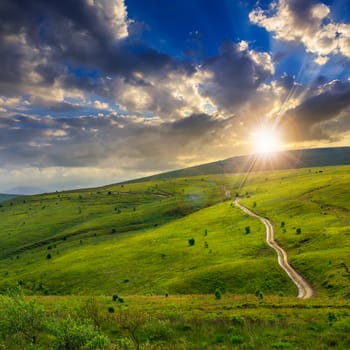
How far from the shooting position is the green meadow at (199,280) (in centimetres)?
2695

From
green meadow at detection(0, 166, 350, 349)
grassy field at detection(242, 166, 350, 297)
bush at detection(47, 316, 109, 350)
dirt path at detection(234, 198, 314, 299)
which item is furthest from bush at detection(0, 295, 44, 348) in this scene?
grassy field at detection(242, 166, 350, 297)

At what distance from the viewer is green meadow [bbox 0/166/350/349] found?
1061 inches

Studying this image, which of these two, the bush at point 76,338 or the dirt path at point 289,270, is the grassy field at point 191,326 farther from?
the dirt path at point 289,270

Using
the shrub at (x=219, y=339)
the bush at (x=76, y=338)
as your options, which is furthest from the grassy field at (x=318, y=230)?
the bush at (x=76, y=338)

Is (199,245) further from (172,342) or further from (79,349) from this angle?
(79,349)

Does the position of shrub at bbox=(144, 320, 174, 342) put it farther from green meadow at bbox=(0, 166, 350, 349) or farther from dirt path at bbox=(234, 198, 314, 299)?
dirt path at bbox=(234, 198, 314, 299)

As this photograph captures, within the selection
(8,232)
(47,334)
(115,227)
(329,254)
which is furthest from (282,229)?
(8,232)

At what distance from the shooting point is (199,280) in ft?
194

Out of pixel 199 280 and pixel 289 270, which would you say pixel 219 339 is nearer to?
pixel 199 280

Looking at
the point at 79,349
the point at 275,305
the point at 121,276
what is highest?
the point at 79,349

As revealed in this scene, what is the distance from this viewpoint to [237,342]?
84.4 feet

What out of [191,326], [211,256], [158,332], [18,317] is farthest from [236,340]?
[211,256]

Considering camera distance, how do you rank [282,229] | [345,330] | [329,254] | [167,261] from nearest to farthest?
[345,330] → [329,254] → [167,261] → [282,229]

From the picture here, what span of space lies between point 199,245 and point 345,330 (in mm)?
64312
